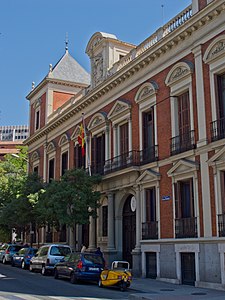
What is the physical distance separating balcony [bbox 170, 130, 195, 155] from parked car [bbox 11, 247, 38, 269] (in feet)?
40.9

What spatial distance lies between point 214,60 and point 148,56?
5.24 m

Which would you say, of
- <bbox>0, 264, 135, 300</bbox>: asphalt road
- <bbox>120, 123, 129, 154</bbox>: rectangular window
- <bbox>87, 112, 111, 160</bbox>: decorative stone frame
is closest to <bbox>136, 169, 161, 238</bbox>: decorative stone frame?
<bbox>120, 123, 129, 154</bbox>: rectangular window

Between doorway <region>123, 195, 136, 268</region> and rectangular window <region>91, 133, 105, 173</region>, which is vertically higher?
rectangular window <region>91, 133, 105, 173</region>

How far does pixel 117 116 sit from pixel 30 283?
11456 mm

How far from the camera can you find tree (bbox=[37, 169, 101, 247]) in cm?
2452

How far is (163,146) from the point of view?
21672 millimetres

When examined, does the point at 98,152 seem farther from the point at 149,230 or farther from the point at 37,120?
the point at 37,120

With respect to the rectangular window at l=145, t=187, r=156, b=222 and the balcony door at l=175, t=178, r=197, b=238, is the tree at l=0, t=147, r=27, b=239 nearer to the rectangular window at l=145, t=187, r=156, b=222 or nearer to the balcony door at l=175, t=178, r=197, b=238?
the rectangular window at l=145, t=187, r=156, b=222

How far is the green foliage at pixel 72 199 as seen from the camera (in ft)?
80.4

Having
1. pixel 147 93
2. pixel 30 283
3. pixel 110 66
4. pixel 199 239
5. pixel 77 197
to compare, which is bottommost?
pixel 30 283

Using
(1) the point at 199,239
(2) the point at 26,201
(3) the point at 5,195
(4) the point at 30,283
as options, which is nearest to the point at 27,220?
(2) the point at 26,201

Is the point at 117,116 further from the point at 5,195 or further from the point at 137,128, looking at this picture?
the point at 5,195

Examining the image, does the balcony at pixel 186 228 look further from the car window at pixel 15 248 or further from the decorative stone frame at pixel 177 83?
the car window at pixel 15 248

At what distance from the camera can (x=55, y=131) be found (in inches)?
1428
